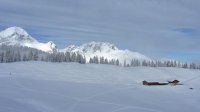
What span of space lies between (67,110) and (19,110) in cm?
646

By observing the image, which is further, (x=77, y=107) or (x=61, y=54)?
(x=61, y=54)

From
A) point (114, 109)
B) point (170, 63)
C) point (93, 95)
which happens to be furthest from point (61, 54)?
point (114, 109)

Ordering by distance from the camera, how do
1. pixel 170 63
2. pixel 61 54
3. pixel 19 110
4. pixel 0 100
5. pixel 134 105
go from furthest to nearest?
pixel 170 63
pixel 61 54
pixel 134 105
pixel 0 100
pixel 19 110

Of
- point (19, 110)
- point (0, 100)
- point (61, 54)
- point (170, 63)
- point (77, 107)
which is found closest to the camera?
point (19, 110)

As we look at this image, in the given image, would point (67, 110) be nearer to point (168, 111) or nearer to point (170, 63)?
point (168, 111)

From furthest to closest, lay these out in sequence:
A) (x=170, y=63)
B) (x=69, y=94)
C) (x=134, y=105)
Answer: (x=170, y=63) < (x=69, y=94) < (x=134, y=105)

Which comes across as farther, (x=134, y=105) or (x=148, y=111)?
(x=134, y=105)

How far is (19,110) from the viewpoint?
111 feet

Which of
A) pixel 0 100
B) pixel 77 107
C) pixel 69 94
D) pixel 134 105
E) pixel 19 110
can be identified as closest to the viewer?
pixel 19 110

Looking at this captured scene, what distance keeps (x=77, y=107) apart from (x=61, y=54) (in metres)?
128

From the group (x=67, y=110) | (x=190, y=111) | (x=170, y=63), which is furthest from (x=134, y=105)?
(x=170, y=63)

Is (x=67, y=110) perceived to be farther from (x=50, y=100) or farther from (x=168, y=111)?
(x=168, y=111)

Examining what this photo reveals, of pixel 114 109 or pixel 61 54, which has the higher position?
pixel 61 54

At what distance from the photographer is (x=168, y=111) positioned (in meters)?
43.0
